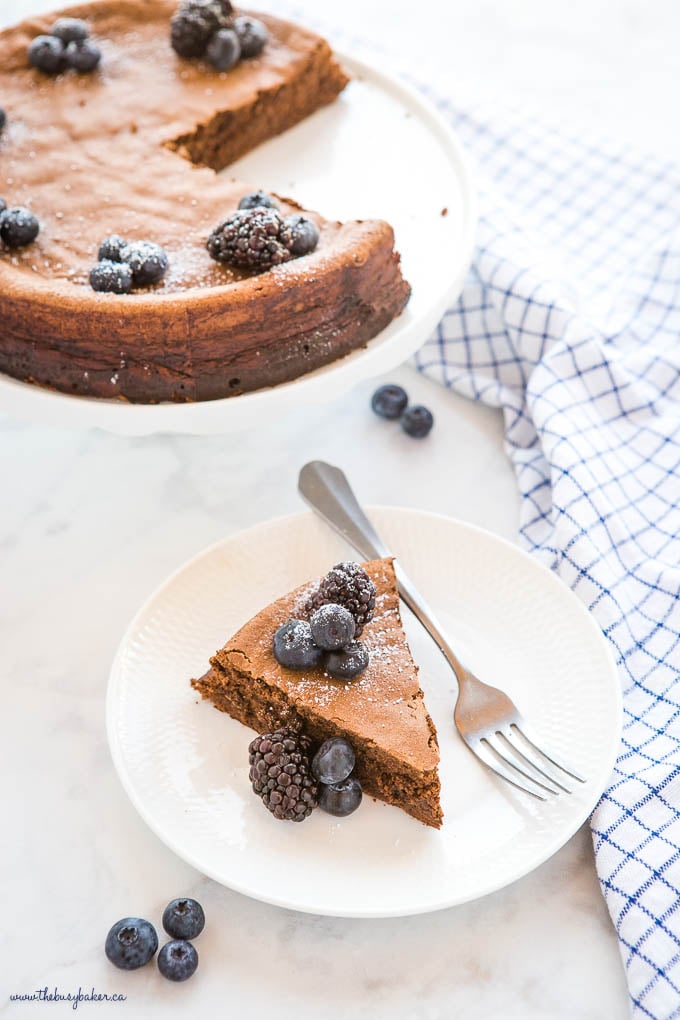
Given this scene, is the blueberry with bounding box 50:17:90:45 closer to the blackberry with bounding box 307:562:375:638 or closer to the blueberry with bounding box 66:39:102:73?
the blueberry with bounding box 66:39:102:73

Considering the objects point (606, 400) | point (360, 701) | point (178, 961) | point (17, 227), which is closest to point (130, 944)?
point (178, 961)

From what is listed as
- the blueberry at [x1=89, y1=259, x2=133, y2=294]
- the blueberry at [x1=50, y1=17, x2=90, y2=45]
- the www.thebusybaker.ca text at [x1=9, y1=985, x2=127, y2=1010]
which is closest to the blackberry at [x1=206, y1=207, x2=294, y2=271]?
the blueberry at [x1=89, y1=259, x2=133, y2=294]

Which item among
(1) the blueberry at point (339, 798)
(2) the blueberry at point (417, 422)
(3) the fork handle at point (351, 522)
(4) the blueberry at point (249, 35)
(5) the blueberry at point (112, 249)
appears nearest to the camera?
(1) the blueberry at point (339, 798)

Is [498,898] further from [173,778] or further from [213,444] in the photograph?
[213,444]

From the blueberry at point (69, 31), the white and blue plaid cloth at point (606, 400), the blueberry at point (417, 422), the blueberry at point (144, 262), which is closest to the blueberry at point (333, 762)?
A: the white and blue plaid cloth at point (606, 400)

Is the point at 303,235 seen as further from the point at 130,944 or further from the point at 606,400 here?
the point at 130,944

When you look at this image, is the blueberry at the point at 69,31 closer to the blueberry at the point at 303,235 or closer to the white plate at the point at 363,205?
the white plate at the point at 363,205
